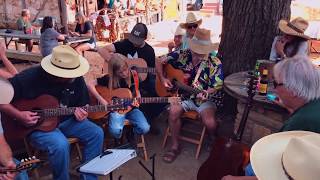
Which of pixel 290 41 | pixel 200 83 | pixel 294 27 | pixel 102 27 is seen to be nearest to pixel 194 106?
pixel 200 83

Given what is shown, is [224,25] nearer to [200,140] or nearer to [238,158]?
[200,140]

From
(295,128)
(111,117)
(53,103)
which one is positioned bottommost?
(111,117)

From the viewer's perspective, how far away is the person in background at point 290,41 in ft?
15.1

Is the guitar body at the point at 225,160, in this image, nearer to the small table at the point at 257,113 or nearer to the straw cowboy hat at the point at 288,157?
the small table at the point at 257,113

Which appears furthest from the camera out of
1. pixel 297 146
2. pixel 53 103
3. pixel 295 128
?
pixel 53 103

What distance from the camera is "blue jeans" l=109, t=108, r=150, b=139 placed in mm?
4230

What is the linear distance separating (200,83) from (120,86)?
1.02 meters

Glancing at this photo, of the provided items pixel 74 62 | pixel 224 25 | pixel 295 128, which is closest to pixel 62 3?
pixel 224 25

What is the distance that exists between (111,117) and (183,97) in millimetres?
951

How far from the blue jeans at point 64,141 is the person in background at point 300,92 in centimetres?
196

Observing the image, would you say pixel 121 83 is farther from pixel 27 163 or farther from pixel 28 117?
pixel 27 163

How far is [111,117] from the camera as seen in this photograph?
14.0 ft

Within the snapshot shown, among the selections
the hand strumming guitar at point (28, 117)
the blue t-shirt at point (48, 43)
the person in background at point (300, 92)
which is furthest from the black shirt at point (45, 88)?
the blue t-shirt at point (48, 43)

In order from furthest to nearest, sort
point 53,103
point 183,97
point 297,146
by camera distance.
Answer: point 183,97
point 53,103
point 297,146
